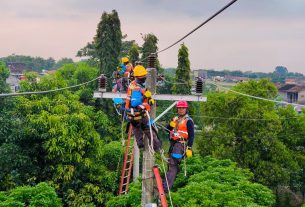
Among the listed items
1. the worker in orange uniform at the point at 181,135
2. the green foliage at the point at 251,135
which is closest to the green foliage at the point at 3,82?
the green foliage at the point at 251,135

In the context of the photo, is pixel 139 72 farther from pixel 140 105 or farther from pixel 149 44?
pixel 149 44

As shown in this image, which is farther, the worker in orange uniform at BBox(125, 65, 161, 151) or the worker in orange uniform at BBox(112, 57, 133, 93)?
the worker in orange uniform at BBox(112, 57, 133, 93)

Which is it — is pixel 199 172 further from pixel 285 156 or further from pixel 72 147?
pixel 285 156

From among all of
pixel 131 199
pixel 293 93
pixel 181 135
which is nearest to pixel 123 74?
pixel 131 199

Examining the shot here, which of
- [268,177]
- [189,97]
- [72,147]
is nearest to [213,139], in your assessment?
[268,177]

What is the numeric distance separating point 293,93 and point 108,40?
50.3 metres

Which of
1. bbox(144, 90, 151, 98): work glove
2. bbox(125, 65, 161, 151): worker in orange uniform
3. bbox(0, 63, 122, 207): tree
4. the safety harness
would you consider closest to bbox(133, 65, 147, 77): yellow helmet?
bbox(125, 65, 161, 151): worker in orange uniform

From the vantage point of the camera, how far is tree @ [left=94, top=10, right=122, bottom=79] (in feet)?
99.4

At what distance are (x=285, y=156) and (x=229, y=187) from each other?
13.2m

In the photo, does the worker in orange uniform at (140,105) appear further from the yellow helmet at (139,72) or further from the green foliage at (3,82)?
the green foliage at (3,82)

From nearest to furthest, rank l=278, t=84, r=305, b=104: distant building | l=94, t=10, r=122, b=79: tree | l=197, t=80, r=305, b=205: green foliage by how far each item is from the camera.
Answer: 1. l=197, t=80, r=305, b=205: green foliage
2. l=94, t=10, r=122, b=79: tree
3. l=278, t=84, r=305, b=104: distant building

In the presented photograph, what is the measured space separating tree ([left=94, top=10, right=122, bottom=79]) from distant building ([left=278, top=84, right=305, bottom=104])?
48.1m

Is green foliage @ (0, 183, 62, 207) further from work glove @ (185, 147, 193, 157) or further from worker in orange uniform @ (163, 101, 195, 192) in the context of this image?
work glove @ (185, 147, 193, 157)

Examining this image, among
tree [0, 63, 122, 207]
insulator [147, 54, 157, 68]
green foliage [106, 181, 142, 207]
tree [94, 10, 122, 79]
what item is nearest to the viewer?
insulator [147, 54, 157, 68]
